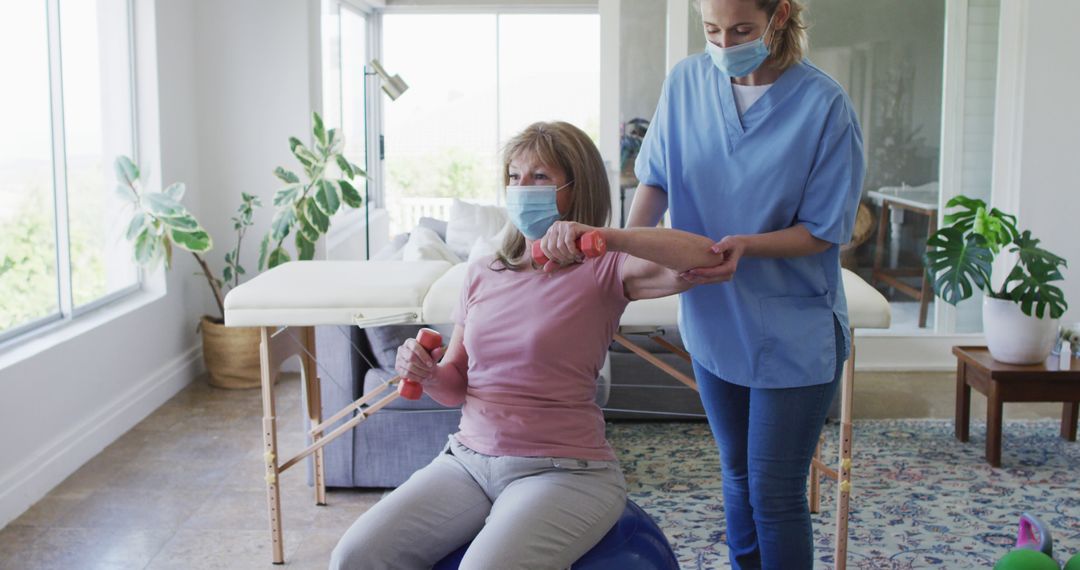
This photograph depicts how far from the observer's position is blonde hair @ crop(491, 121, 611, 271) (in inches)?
72.7

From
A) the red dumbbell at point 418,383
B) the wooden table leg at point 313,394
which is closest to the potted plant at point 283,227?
the wooden table leg at point 313,394

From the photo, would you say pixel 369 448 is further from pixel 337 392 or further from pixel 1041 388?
pixel 1041 388

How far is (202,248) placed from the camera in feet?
13.0

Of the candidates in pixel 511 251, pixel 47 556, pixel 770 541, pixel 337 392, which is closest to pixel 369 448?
pixel 337 392

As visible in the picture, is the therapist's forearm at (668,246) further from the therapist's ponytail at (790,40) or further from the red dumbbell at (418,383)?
the red dumbbell at (418,383)

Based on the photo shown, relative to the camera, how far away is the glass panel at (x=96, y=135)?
3.63 metres

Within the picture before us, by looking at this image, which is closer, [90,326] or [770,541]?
[770,541]

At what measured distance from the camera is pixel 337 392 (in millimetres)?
3082

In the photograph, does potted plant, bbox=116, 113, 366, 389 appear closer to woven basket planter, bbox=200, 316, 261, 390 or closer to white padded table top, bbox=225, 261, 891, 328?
woven basket planter, bbox=200, 316, 261, 390

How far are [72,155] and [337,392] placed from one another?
1.31 m

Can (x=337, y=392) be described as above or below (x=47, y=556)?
above

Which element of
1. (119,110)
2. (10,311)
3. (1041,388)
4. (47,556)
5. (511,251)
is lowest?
(47,556)

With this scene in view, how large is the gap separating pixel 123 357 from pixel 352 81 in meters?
2.98

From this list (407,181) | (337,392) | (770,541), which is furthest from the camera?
(407,181)
